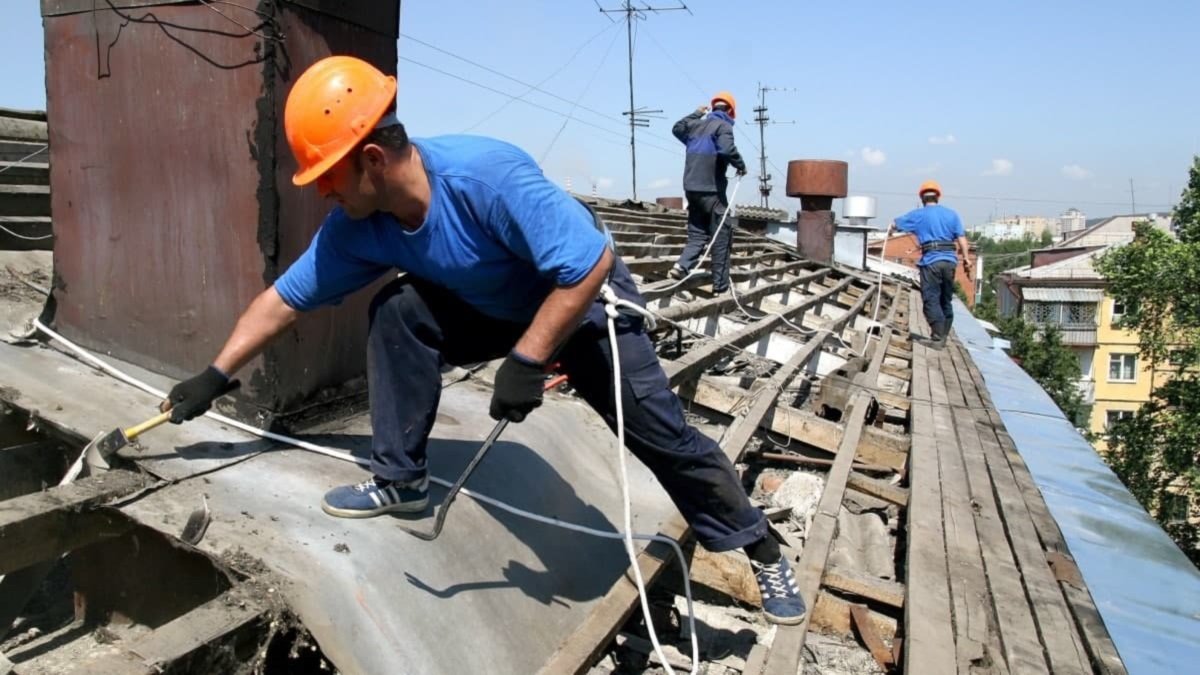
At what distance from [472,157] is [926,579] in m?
1.80

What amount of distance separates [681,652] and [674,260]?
17.9 ft

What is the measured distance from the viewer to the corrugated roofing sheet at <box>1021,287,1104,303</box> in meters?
47.0

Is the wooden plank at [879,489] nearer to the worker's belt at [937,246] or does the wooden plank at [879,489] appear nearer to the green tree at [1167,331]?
the worker's belt at [937,246]

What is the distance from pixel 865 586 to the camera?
2.53 m

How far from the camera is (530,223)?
1.98 metres

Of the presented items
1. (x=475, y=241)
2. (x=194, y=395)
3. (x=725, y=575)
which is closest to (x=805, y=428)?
(x=725, y=575)

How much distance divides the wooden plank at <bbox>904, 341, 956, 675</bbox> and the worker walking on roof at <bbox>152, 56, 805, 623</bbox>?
0.32m

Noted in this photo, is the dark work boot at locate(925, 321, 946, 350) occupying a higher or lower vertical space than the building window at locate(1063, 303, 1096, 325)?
higher

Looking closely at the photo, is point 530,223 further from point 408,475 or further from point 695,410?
point 695,410

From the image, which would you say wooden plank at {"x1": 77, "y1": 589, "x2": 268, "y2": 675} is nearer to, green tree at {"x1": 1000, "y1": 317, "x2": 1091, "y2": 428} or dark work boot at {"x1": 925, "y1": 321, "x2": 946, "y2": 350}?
dark work boot at {"x1": 925, "y1": 321, "x2": 946, "y2": 350}

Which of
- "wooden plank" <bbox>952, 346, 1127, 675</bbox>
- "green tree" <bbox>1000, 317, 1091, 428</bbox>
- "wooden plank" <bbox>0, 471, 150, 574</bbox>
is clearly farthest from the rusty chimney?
"green tree" <bbox>1000, 317, 1091, 428</bbox>

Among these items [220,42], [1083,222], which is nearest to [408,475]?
[220,42]

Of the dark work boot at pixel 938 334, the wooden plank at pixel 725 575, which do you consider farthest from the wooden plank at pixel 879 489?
the dark work boot at pixel 938 334

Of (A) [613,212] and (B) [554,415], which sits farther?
(A) [613,212]
